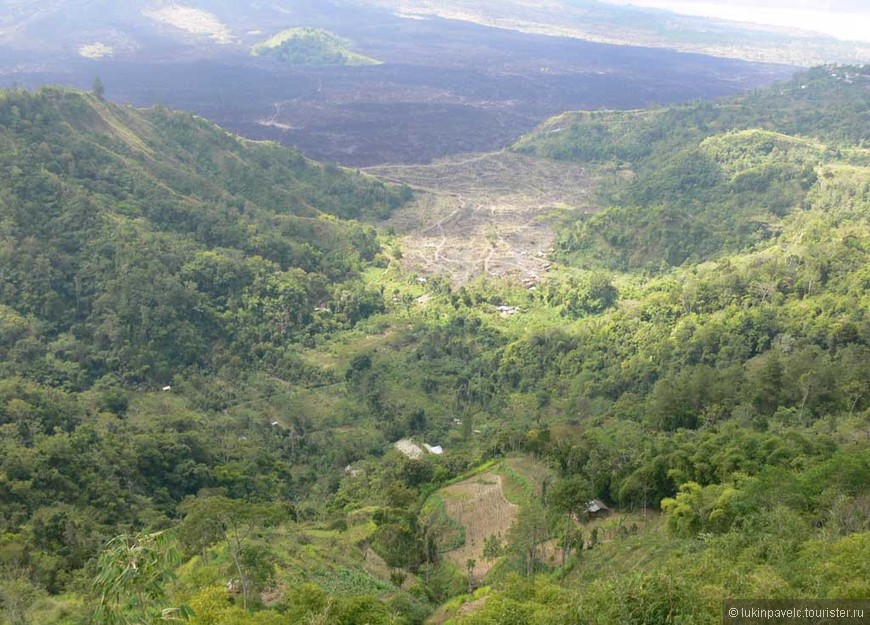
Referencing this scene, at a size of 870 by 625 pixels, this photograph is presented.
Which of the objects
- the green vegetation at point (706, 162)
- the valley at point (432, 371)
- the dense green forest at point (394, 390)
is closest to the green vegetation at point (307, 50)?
the valley at point (432, 371)

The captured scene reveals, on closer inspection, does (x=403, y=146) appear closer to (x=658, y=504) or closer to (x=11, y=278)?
(x=11, y=278)

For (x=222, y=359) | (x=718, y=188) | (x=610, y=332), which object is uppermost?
(x=718, y=188)

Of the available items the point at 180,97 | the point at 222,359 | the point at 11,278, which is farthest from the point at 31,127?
the point at 180,97

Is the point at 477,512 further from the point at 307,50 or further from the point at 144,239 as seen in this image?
the point at 307,50

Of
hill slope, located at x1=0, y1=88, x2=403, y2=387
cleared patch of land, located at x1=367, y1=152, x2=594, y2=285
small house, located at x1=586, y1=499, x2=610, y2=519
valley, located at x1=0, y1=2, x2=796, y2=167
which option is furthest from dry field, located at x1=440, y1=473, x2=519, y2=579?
valley, located at x1=0, y1=2, x2=796, y2=167

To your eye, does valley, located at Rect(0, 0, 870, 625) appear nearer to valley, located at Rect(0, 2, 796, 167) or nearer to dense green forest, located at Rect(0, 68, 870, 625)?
dense green forest, located at Rect(0, 68, 870, 625)

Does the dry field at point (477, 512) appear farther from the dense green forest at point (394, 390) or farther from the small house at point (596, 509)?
the small house at point (596, 509)

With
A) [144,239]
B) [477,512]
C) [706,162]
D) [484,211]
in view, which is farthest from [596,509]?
[706,162]
